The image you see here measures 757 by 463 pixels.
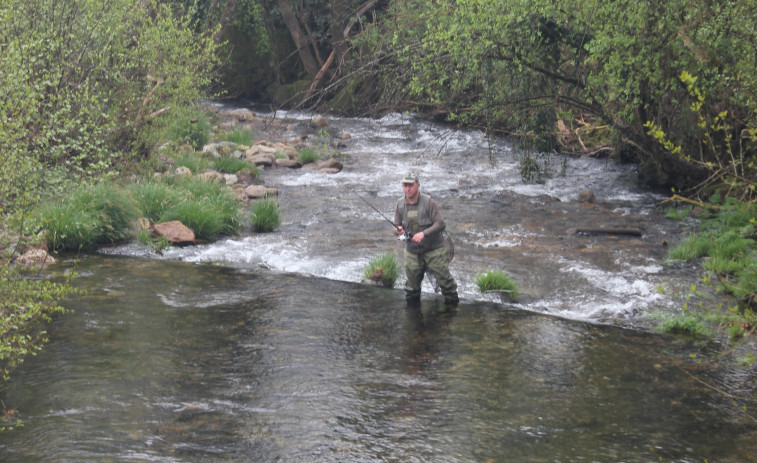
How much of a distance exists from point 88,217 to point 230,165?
6.76 meters

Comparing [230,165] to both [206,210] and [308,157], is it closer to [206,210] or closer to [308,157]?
[308,157]

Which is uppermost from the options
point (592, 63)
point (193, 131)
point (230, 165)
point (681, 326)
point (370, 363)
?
point (592, 63)

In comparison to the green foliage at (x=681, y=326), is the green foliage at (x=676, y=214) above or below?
above

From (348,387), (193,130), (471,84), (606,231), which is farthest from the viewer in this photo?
(193,130)

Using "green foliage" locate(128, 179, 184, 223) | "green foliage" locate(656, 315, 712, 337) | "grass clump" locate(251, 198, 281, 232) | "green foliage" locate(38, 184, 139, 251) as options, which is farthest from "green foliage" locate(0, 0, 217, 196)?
"green foliage" locate(656, 315, 712, 337)

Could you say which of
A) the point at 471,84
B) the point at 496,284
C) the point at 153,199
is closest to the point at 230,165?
the point at 153,199

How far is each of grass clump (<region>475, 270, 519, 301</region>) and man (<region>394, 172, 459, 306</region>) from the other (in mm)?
781

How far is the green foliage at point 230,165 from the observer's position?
61.0ft

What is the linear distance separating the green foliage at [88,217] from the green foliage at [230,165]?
17.5 ft

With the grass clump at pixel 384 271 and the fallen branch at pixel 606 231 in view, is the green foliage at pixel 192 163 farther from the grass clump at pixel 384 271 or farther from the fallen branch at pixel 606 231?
the fallen branch at pixel 606 231

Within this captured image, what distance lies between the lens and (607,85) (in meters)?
13.5

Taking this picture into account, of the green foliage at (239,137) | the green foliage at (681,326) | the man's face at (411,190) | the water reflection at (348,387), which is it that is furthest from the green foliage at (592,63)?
the green foliage at (239,137)

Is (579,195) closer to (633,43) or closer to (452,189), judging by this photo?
(452,189)

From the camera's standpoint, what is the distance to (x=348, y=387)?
24.0ft
